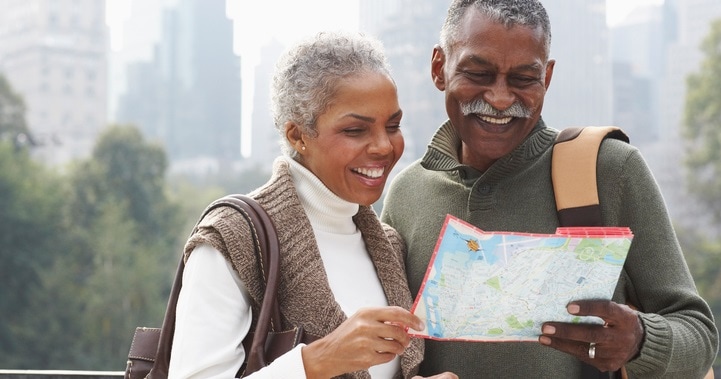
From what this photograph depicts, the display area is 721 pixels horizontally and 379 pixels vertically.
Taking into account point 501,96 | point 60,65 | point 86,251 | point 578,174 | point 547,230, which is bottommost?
point 86,251

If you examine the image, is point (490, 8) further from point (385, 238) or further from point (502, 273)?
point (502, 273)

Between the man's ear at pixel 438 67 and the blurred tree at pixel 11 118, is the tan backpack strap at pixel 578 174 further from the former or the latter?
the blurred tree at pixel 11 118

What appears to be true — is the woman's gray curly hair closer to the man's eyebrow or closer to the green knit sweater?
the man's eyebrow

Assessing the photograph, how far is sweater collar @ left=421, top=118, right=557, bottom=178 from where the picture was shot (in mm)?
2105

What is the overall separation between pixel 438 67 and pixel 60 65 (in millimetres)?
50817

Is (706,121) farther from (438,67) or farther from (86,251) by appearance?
(438,67)

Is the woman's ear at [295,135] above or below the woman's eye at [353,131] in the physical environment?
below

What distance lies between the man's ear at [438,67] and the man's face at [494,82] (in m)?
0.06

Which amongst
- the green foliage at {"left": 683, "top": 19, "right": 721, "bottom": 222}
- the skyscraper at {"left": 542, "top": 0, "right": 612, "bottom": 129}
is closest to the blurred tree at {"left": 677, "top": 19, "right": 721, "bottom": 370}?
the green foliage at {"left": 683, "top": 19, "right": 721, "bottom": 222}

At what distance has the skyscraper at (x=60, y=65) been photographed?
1918 inches

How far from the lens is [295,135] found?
1.91 meters

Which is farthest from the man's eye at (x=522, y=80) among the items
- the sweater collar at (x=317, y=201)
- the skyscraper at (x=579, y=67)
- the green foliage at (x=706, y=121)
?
the skyscraper at (x=579, y=67)

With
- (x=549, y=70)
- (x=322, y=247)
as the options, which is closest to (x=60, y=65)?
(x=549, y=70)

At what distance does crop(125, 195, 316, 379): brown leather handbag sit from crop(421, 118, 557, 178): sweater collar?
1.87 ft
